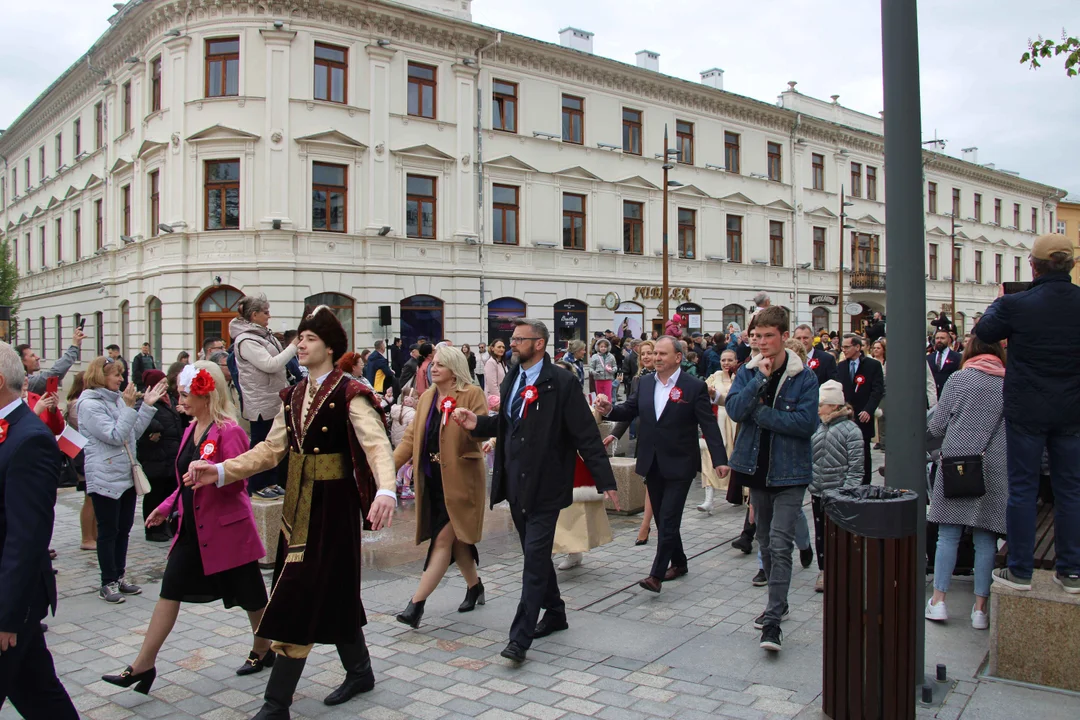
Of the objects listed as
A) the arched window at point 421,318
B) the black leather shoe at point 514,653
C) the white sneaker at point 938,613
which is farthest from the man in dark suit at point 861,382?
the arched window at point 421,318

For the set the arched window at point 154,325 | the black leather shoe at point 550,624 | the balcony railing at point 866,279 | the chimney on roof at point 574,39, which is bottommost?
the black leather shoe at point 550,624

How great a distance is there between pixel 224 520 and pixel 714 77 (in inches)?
1434

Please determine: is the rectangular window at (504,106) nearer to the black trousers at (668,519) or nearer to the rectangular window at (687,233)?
the rectangular window at (687,233)

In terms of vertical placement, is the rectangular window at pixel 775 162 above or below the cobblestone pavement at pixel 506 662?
above

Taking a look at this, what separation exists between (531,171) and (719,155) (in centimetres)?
988

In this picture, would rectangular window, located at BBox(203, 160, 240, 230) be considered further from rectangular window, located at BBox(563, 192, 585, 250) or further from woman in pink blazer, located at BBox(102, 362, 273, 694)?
woman in pink blazer, located at BBox(102, 362, 273, 694)

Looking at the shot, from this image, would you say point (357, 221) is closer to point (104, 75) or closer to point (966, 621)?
point (104, 75)

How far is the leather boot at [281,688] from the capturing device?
4.16m

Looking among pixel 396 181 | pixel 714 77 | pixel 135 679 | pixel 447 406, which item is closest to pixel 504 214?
pixel 396 181

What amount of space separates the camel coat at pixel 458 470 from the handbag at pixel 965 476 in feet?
9.92

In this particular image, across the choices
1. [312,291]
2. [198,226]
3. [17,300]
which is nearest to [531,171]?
[312,291]

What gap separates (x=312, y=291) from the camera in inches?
963

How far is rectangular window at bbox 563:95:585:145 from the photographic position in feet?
98.3

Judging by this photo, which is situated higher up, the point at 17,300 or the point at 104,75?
the point at 104,75
